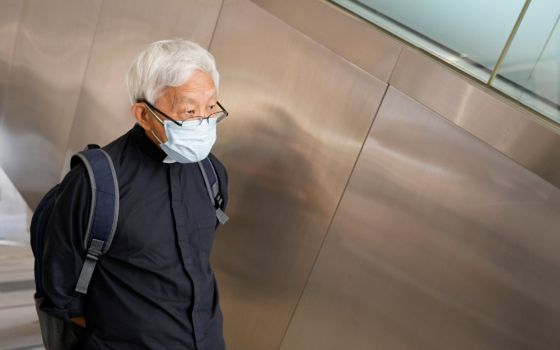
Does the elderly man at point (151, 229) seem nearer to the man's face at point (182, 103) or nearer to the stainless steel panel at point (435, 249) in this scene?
the man's face at point (182, 103)

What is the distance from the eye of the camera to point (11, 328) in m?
3.51

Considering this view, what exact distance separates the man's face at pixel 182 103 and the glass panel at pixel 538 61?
1.08 metres

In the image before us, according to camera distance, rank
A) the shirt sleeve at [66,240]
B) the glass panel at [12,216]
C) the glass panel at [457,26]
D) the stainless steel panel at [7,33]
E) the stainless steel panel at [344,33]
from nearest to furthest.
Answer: the shirt sleeve at [66,240] < the glass panel at [457,26] < the stainless steel panel at [344,33] < the glass panel at [12,216] < the stainless steel panel at [7,33]

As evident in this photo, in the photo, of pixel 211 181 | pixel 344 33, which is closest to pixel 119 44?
pixel 344 33

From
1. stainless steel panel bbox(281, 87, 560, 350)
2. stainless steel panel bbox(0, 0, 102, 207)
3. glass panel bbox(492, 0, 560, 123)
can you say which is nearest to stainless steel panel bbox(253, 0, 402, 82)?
stainless steel panel bbox(281, 87, 560, 350)

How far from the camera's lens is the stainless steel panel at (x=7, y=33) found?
17.3 feet

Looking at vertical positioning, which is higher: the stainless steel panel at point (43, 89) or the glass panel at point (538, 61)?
the glass panel at point (538, 61)

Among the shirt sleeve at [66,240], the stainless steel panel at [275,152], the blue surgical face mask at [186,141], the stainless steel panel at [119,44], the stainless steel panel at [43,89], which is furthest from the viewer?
the stainless steel panel at [43,89]

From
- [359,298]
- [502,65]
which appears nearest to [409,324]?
[359,298]

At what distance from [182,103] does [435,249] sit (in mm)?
1103

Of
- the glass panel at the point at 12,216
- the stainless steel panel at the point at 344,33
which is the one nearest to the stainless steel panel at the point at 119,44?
the glass panel at the point at 12,216

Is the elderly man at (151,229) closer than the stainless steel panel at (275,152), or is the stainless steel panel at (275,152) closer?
the elderly man at (151,229)

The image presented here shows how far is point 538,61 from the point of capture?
249cm

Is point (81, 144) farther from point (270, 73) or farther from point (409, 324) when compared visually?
point (409, 324)
